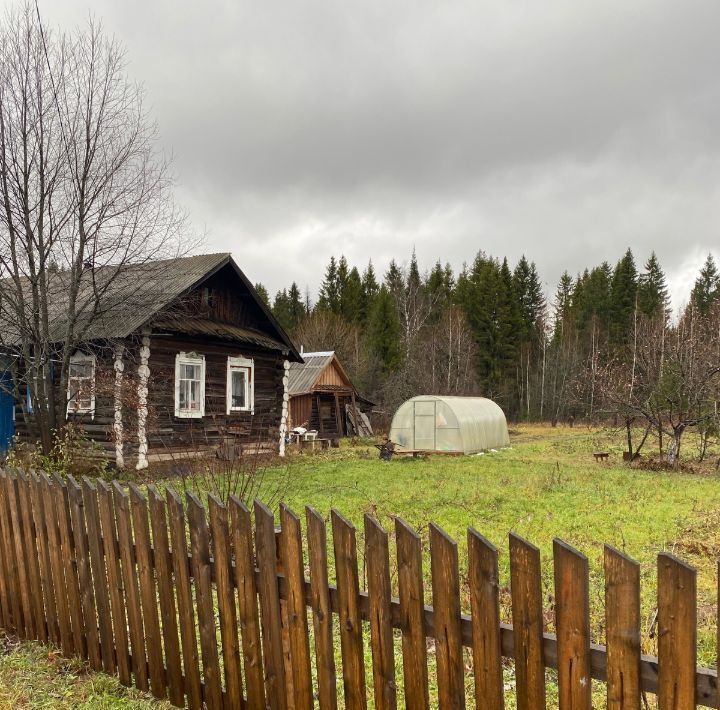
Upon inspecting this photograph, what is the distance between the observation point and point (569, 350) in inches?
1861

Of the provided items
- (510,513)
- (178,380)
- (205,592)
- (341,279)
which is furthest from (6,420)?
(341,279)

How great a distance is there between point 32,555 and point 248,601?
7.37 ft

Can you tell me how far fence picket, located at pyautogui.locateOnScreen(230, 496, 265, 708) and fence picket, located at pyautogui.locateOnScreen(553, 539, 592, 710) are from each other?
1512 mm

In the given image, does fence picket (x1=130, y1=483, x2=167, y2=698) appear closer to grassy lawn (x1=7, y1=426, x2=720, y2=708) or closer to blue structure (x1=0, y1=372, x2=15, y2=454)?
grassy lawn (x1=7, y1=426, x2=720, y2=708)

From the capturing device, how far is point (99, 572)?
3643 millimetres

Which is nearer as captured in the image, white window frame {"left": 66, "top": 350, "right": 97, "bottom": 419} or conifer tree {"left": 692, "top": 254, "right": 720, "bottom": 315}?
white window frame {"left": 66, "top": 350, "right": 97, "bottom": 419}

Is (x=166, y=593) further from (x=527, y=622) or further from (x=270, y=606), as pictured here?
(x=527, y=622)

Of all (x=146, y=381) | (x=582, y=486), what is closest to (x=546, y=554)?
(x=582, y=486)

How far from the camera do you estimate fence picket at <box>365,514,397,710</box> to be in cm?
234

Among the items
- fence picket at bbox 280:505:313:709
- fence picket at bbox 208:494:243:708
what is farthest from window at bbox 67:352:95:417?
fence picket at bbox 280:505:313:709

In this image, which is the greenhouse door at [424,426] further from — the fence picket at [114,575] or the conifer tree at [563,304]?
the conifer tree at [563,304]

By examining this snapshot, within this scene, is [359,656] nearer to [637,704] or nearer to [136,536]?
[637,704]

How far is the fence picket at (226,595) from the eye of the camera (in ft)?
9.73

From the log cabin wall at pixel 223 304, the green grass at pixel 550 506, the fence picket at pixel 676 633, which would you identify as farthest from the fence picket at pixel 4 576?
the log cabin wall at pixel 223 304
